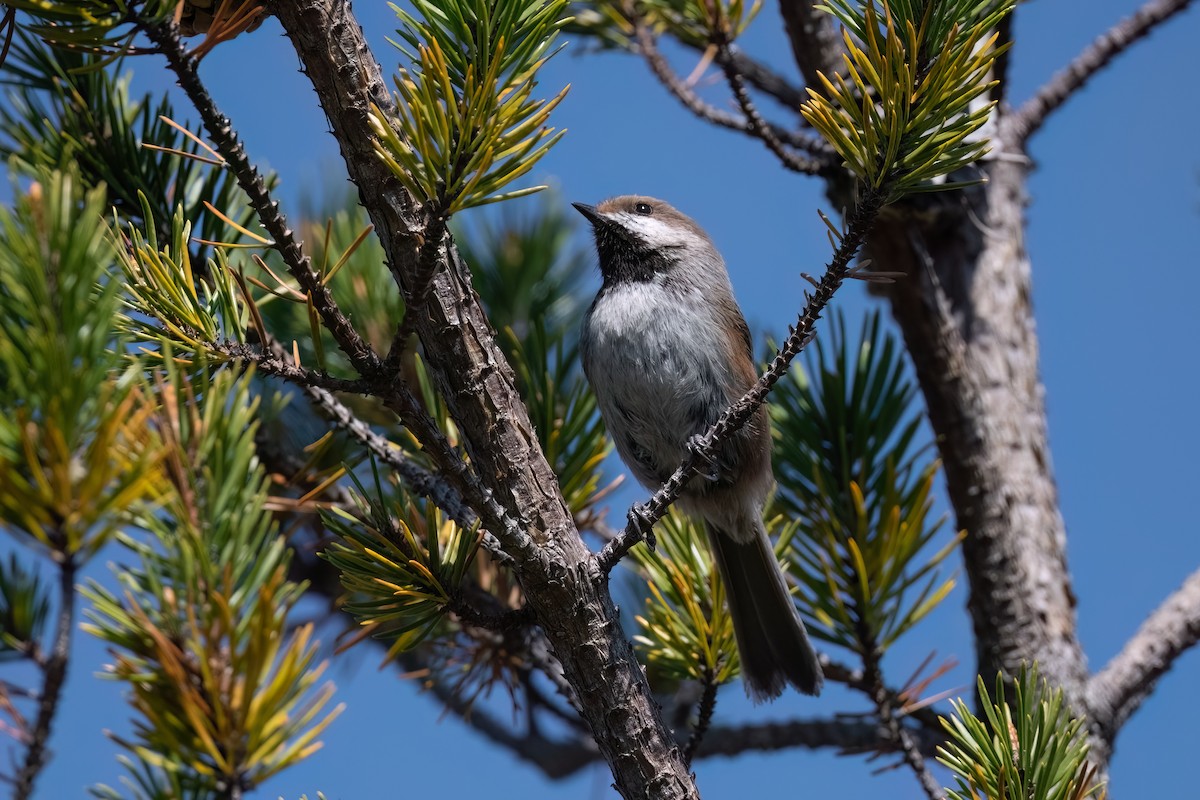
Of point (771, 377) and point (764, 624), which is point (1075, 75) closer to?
point (764, 624)

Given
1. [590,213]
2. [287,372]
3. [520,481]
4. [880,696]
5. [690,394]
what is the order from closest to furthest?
1. [287,372]
2. [520,481]
3. [880,696]
4. [690,394]
5. [590,213]

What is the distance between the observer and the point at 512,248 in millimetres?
3963

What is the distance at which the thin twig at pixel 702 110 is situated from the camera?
10.1 feet

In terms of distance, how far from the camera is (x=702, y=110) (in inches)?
122

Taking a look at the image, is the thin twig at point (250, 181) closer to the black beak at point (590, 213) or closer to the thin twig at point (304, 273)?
the thin twig at point (304, 273)

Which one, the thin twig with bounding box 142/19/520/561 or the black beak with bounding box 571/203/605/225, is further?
the black beak with bounding box 571/203/605/225

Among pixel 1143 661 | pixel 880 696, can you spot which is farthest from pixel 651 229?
pixel 1143 661

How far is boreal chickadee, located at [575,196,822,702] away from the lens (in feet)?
11.5

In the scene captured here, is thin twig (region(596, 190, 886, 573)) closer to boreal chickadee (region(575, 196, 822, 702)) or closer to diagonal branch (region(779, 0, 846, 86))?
boreal chickadee (region(575, 196, 822, 702))

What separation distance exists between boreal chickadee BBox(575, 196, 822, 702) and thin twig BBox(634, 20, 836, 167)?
2.25 feet

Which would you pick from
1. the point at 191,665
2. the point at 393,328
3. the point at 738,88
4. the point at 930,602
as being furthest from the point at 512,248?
the point at 191,665

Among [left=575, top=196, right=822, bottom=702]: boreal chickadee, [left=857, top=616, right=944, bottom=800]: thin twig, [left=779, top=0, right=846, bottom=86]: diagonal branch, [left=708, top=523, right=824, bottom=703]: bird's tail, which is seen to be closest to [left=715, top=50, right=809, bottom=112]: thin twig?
[left=779, top=0, right=846, bottom=86]: diagonal branch

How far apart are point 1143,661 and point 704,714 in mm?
1423

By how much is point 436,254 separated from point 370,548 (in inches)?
24.1
